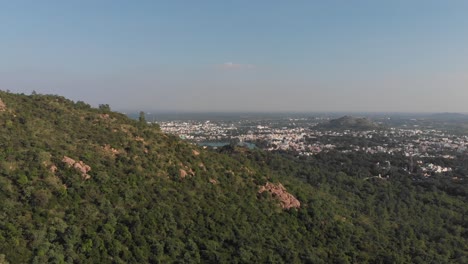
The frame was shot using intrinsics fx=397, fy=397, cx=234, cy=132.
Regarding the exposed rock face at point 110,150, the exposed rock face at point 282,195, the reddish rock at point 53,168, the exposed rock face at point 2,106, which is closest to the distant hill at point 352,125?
the exposed rock face at point 282,195

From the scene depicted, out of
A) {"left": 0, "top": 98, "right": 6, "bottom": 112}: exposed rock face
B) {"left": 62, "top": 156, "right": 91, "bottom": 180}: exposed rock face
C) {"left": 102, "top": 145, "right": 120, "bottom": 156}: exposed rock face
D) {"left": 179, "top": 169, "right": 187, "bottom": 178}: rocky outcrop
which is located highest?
{"left": 0, "top": 98, "right": 6, "bottom": 112}: exposed rock face

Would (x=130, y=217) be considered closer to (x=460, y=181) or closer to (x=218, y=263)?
(x=218, y=263)

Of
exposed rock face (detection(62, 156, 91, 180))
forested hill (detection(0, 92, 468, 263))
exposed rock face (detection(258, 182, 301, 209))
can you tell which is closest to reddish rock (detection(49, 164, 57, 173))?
forested hill (detection(0, 92, 468, 263))

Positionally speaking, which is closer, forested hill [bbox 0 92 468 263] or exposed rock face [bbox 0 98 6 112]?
forested hill [bbox 0 92 468 263]

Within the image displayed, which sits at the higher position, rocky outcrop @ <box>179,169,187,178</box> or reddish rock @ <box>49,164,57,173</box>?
reddish rock @ <box>49,164,57,173</box>

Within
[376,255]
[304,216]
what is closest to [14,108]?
[304,216]

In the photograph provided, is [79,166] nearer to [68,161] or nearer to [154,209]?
[68,161]

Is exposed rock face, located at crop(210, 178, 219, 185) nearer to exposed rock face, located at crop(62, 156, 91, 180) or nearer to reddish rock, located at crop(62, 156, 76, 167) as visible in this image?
exposed rock face, located at crop(62, 156, 91, 180)
